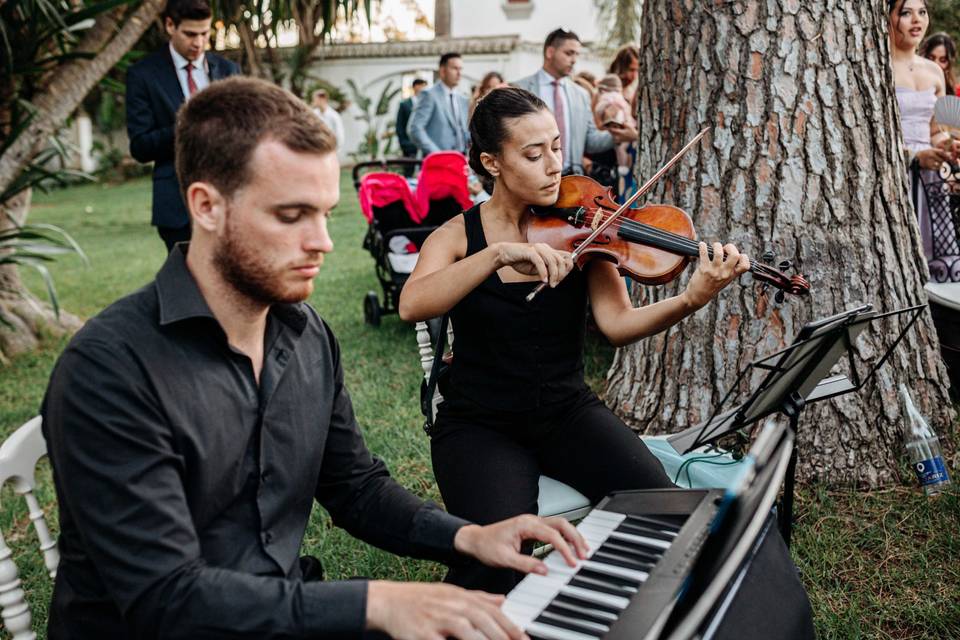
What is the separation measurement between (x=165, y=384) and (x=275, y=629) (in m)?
0.44

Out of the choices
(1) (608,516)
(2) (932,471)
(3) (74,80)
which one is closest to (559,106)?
(3) (74,80)

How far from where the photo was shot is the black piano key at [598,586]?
150 centimetres

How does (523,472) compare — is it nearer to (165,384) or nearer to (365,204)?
(165,384)

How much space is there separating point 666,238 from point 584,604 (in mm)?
1486

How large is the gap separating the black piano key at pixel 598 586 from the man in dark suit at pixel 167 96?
12.0 feet

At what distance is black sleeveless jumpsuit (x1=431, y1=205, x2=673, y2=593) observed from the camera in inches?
93.4

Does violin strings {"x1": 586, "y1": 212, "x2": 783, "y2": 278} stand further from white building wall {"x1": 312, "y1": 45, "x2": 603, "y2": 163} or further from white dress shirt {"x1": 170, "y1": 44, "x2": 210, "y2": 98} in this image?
white building wall {"x1": 312, "y1": 45, "x2": 603, "y2": 163}

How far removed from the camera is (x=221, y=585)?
1328 mm

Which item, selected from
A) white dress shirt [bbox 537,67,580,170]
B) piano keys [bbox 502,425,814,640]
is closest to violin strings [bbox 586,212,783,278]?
piano keys [bbox 502,425,814,640]

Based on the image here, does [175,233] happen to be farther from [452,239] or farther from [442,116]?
[442,116]

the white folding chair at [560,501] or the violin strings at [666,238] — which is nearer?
the white folding chair at [560,501]

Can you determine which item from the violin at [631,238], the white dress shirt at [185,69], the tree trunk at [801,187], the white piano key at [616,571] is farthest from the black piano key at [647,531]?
the white dress shirt at [185,69]

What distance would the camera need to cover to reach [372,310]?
6559 mm

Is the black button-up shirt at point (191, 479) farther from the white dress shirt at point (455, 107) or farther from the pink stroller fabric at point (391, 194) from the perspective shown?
the white dress shirt at point (455, 107)
